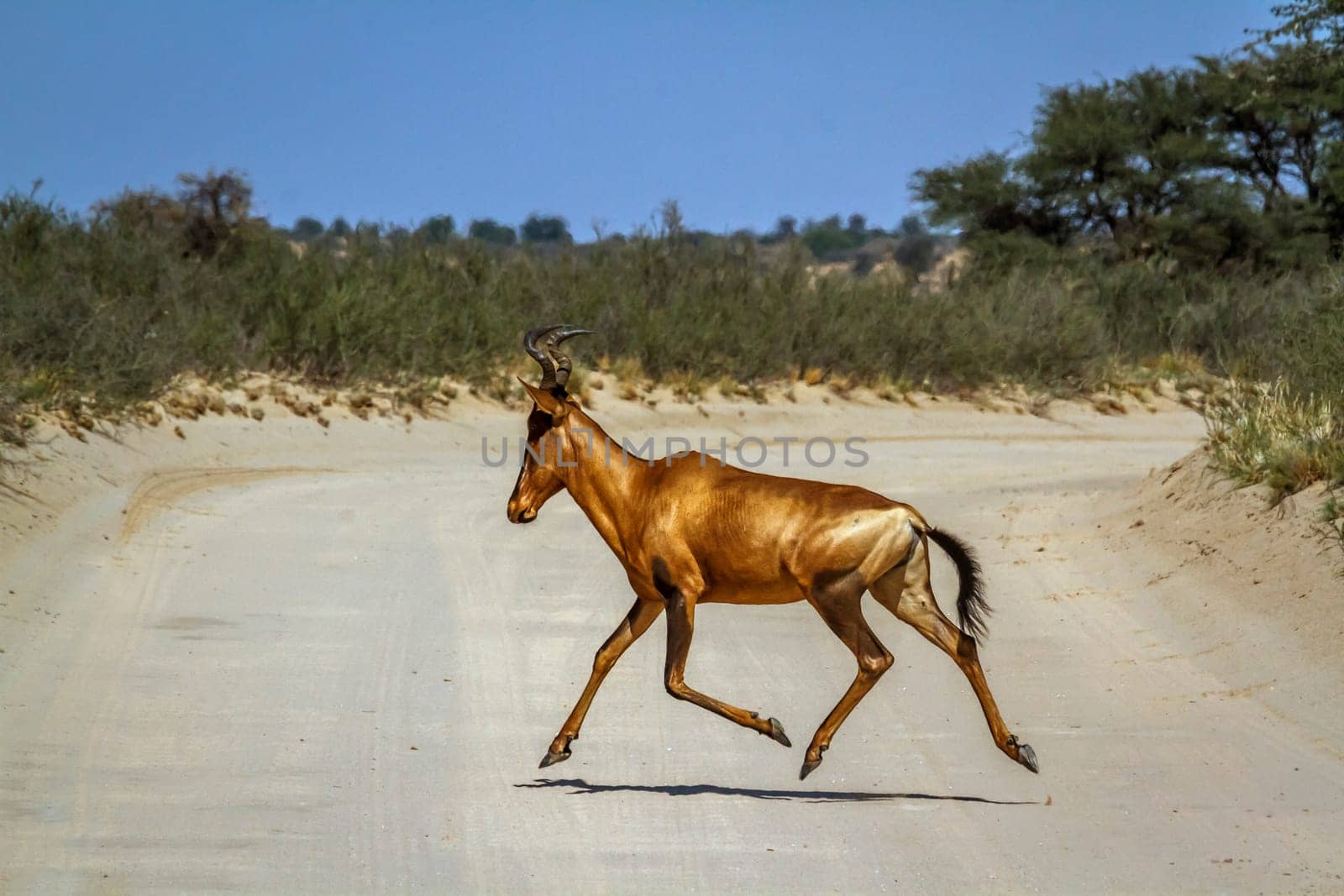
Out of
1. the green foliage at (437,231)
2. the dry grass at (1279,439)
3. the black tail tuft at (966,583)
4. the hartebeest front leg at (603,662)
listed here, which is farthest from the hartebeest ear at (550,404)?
the green foliage at (437,231)

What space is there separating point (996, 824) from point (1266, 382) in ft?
31.6

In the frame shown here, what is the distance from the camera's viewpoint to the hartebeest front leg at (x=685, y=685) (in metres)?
7.72

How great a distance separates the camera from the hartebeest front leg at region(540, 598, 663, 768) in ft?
25.8

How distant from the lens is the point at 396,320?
1064 inches

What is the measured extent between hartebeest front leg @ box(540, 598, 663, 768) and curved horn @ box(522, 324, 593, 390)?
109 cm

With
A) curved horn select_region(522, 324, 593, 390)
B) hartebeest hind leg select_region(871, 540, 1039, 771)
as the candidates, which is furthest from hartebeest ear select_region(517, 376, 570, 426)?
hartebeest hind leg select_region(871, 540, 1039, 771)

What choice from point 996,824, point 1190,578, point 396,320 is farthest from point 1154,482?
point 396,320

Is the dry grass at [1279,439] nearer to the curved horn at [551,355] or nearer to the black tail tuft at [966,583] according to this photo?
the black tail tuft at [966,583]

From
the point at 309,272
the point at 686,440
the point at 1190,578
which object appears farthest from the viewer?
the point at 309,272

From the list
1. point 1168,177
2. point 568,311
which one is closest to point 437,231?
point 568,311

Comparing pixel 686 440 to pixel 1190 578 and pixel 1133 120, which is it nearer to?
pixel 1190 578

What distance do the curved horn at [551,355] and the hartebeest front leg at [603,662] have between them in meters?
1.09

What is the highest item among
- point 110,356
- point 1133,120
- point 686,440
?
point 1133,120

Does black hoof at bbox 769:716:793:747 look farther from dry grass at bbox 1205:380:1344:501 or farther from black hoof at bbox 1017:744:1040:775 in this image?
dry grass at bbox 1205:380:1344:501
